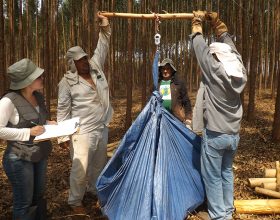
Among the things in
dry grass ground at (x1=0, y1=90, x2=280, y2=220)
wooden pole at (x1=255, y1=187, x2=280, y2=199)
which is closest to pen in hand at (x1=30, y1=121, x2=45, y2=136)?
dry grass ground at (x1=0, y1=90, x2=280, y2=220)

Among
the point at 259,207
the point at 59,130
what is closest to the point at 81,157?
the point at 59,130

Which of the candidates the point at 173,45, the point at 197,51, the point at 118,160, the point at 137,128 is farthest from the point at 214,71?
the point at 173,45

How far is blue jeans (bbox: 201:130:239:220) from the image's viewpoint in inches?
115

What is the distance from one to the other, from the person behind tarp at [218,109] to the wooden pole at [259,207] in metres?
0.38

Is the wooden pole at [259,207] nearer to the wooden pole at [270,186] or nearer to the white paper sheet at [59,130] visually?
the wooden pole at [270,186]

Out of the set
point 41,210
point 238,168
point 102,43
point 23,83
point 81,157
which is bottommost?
point 238,168

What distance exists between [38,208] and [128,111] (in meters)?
5.09

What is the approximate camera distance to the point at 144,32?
8.90 m

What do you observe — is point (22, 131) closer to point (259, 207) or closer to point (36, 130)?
point (36, 130)

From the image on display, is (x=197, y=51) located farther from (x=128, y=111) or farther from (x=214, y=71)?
(x=128, y=111)

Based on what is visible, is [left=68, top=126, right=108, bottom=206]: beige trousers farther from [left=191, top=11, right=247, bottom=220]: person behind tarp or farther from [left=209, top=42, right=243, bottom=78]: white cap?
[left=209, top=42, right=243, bottom=78]: white cap

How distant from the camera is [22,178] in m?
2.67

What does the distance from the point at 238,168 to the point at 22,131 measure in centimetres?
355

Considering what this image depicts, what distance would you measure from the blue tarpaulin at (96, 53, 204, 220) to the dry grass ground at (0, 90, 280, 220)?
624 millimetres
